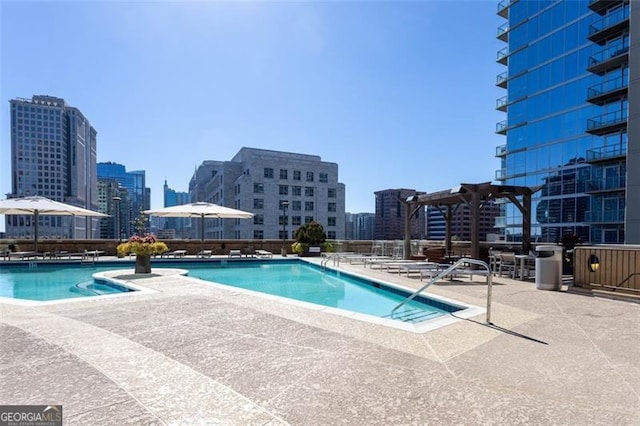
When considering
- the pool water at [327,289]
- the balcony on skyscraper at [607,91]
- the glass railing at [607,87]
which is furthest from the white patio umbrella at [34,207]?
the glass railing at [607,87]

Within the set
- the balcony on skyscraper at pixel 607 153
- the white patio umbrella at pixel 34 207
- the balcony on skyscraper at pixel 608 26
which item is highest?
the balcony on skyscraper at pixel 608 26

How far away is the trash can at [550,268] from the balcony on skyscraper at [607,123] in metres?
25.2

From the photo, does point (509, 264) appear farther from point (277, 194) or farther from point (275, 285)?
point (277, 194)

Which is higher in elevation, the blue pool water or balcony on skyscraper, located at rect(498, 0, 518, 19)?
balcony on skyscraper, located at rect(498, 0, 518, 19)

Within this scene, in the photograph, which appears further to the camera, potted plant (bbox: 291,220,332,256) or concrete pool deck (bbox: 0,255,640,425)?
potted plant (bbox: 291,220,332,256)

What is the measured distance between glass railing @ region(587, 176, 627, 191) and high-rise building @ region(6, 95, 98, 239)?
112 metres

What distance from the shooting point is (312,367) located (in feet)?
11.3

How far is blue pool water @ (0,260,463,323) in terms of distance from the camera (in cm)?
821

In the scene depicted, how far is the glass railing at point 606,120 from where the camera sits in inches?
1007

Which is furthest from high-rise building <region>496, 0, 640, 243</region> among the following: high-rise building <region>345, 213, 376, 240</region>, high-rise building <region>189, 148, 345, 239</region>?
high-rise building <region>345, 213, 376, 240</region>

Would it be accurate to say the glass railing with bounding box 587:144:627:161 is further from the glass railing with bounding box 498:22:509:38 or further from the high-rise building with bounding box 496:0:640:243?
the glass railing with bounding box 498:22:509:38

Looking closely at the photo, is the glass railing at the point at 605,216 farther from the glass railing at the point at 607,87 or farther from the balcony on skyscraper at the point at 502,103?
the balcony on skyscraper at the point at 502,103

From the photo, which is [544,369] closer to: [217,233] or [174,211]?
[174,211]

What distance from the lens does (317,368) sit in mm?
3426
